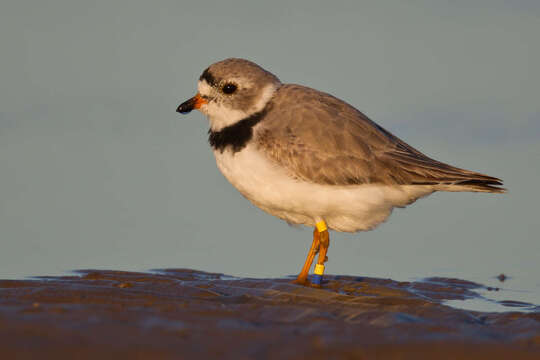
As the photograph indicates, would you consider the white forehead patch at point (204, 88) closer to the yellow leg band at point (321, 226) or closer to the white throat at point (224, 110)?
the white throat at point (224, 110)

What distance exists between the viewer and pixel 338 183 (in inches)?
275

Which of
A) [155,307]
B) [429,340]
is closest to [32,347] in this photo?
[155,307]

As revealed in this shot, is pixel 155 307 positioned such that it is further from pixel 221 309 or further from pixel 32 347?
pixel 32 347

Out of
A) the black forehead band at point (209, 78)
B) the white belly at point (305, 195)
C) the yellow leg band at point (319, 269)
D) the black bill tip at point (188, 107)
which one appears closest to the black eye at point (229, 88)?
the black forehead band at point (209, 78)

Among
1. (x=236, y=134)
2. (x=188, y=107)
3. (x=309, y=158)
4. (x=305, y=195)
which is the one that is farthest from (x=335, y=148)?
(x=188, y=107)

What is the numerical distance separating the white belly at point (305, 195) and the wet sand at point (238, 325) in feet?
2.77

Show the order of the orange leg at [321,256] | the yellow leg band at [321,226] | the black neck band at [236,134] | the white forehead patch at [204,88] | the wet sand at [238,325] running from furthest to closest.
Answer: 1. the white forehead patch at [204,88]
2. the orange leg at [321,256]
3. the yellow leg band at [321,226]
4. the black neck band at [236,134]
5. the wet sand at [238,325]

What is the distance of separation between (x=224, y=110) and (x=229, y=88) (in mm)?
248

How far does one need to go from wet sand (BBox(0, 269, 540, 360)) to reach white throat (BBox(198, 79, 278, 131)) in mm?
1780

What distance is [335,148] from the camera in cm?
704

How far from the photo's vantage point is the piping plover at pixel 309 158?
6.88 m

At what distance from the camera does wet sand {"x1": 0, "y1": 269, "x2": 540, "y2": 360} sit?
12.9ft

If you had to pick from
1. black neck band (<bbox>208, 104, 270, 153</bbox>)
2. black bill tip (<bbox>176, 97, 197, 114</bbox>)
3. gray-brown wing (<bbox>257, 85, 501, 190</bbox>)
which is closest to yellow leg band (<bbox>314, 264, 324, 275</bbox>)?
gray-brown wing (<bbox>257, 85, 501, 190</bbox>)

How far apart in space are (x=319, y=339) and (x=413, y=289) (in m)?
3.59
